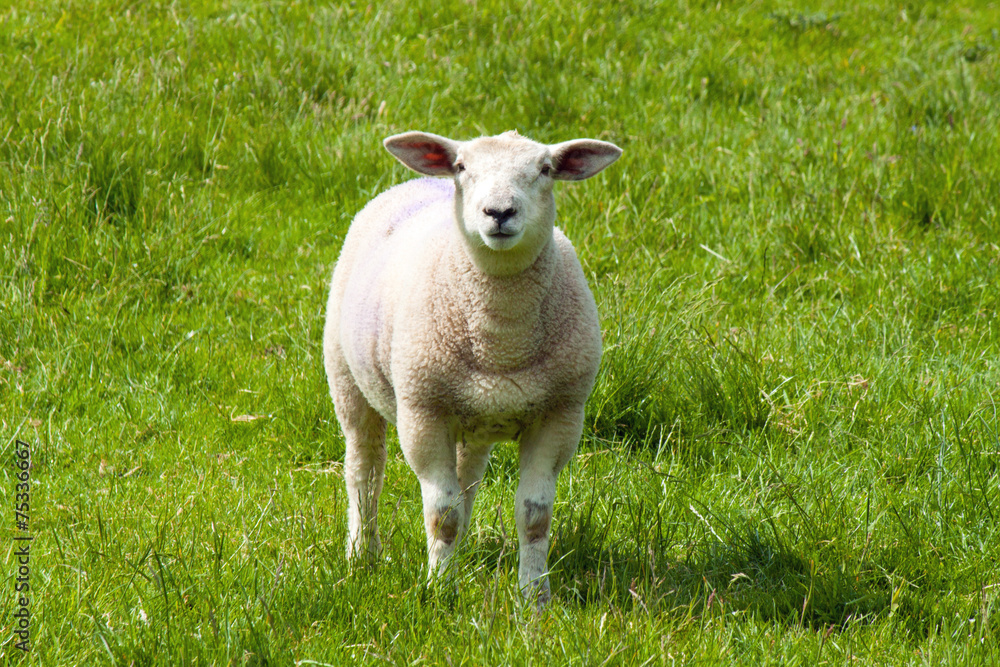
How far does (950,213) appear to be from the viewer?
5.58 m

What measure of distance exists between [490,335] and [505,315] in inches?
2.9

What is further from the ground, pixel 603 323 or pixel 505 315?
pixel 505 315

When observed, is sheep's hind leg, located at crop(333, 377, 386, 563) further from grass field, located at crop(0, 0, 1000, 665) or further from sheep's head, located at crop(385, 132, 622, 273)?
sheep's head, located at crop(385, 132, 622, 273)

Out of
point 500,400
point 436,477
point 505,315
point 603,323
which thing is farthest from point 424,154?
point 603,323

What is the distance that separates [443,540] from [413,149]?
1222 millimetres

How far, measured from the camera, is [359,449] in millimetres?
3674

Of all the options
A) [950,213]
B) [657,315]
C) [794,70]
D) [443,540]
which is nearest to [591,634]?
[443,540]

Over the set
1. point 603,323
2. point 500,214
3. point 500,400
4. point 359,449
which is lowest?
point 359,449

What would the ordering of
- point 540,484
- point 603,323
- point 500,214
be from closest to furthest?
point 500,214 < point 540,484 < point 603,323

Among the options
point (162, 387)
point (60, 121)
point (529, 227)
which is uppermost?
point (529, 227)

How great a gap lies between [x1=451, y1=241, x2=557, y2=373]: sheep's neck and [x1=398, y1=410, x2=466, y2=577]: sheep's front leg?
25 cm

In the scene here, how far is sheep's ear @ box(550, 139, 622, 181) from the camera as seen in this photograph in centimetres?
→ 322

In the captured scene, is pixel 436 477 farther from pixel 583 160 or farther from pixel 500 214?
pixel 583 160

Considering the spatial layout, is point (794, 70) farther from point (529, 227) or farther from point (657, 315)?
point (529, 227)
